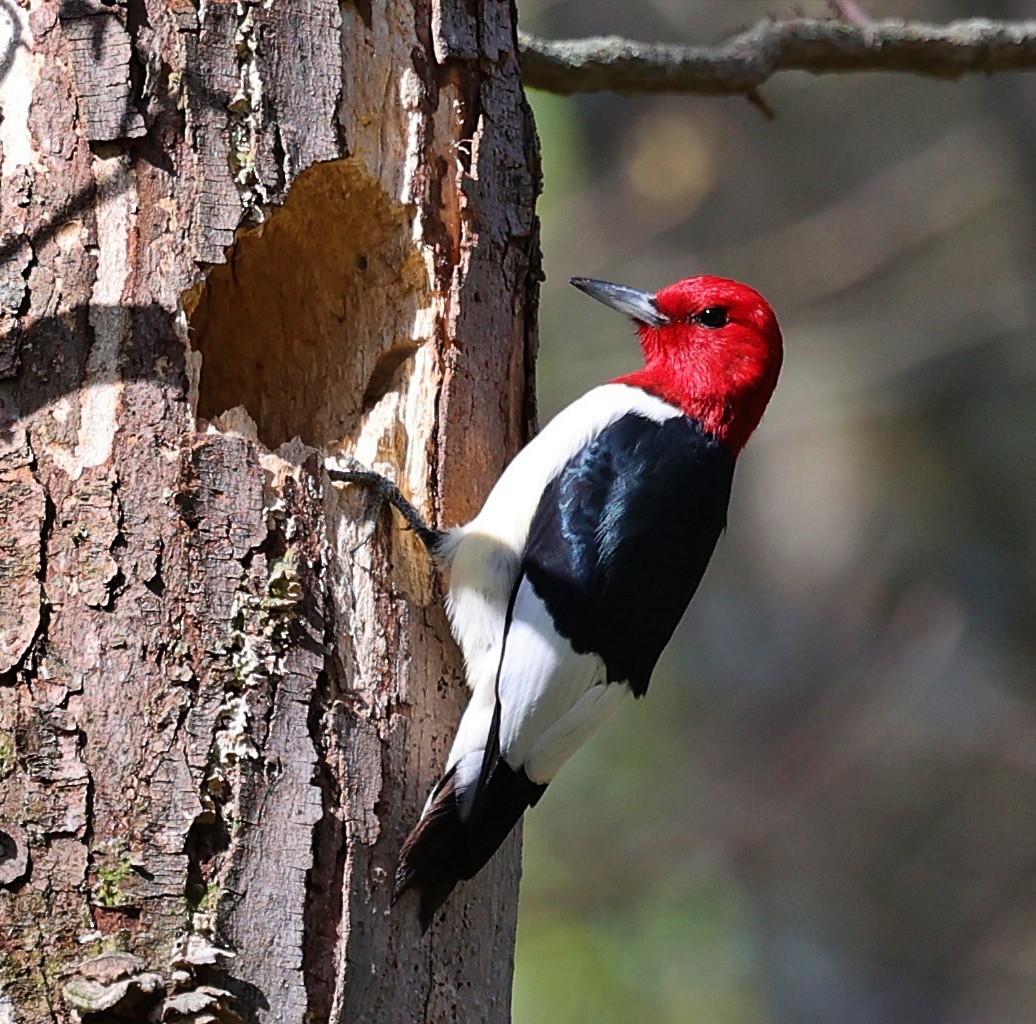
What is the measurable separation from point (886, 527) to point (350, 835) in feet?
18.9

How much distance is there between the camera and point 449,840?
2.64 meters

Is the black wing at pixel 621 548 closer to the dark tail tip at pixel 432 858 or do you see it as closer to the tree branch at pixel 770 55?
the dark tail tip at pixel 432 858

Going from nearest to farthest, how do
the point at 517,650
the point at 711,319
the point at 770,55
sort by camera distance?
the point at 517,650, the point at 711,319, the point at 770,55

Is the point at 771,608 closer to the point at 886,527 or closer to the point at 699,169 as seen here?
the point at 886,527

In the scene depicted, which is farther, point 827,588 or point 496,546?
point 827,588

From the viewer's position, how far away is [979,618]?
7.21 m

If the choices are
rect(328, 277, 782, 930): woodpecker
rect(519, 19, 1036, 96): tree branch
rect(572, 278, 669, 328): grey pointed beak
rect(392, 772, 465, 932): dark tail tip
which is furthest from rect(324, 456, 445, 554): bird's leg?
rect(519, 19, 1036, 96): tree branch

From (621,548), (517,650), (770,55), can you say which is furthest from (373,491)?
Result: (770,55)

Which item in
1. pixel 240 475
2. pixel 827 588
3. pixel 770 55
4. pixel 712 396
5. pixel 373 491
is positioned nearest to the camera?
pixel 240 475

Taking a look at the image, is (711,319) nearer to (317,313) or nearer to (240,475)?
(317,313)

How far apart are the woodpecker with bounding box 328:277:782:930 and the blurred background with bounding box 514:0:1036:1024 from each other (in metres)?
3.24

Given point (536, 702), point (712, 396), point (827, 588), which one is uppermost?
point (827, 588)

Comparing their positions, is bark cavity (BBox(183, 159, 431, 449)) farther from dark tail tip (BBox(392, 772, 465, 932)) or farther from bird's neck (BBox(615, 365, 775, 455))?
bird's neck (BBox(615, 365, 775, 455))

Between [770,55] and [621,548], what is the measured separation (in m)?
1.55
